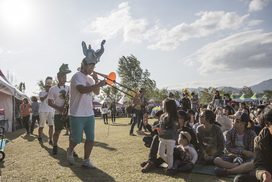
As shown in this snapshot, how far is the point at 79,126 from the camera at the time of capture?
131 inches

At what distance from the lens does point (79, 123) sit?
3.34m

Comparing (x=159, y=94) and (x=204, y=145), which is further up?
(x=159, y=94)

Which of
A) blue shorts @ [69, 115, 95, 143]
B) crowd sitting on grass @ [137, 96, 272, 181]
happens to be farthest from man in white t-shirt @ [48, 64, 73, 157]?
crowd sitting on grass @ [137, 96, 272, 181]

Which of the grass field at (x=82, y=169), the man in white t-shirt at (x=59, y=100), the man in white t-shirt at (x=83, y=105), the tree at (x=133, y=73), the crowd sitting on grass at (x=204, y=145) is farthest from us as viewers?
the tree at (x=133, y=73)

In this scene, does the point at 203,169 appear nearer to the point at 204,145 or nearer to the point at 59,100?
the point at 204,145

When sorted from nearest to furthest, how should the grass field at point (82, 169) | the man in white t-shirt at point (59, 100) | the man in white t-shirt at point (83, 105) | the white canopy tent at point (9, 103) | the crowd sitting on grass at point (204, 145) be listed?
the grass field at point (82, 169) → the crowd sitting on grass at point (204, 145) → the man in white t-shirt at point (83, 105) → the man in white t-shirt at point (59, 100) → the white canopy tent at point (9, 103)

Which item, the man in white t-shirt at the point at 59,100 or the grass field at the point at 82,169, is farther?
the man in white t-shirt at the point at 59,100

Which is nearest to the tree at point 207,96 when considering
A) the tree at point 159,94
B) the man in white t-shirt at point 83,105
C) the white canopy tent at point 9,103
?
the tree at point 159,94

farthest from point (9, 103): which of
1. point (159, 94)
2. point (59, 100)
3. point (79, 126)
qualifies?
point (159, 94)

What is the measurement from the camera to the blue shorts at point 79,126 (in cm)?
333

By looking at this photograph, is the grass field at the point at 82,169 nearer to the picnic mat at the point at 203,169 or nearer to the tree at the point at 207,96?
the picnic mat at the point at 203,169

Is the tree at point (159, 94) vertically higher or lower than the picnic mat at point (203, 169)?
higher

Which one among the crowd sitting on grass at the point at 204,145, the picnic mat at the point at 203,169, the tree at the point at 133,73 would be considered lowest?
the picnic mat at the point at 203,169

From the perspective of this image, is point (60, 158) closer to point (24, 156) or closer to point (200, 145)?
point (24, 156)
